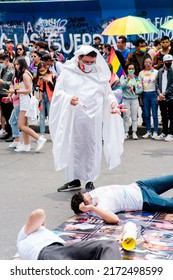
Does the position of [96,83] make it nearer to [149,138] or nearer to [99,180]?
[99,180]

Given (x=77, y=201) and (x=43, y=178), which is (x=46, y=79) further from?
(x=77, y=201)

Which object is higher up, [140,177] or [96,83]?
[96,83]

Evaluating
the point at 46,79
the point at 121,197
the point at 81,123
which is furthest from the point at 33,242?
the point at 46,79

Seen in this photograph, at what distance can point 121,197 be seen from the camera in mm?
6566

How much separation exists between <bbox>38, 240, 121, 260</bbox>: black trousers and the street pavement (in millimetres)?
1069

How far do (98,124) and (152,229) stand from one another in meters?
2.08

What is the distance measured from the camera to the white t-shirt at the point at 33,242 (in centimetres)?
469

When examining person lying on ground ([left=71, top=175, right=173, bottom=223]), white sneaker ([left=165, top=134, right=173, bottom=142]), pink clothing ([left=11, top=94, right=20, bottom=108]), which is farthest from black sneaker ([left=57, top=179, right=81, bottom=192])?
white sneaker ([left=165, top=134, right=173, bottom=142])

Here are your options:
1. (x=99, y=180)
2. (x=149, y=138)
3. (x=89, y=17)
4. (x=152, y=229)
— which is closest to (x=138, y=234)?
(x=152, y=229)

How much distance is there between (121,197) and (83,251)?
6.44ft

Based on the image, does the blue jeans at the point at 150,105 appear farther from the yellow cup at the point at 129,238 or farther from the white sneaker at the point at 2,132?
the yellow cup at the point at 129,238

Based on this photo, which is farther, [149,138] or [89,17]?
[89,17]

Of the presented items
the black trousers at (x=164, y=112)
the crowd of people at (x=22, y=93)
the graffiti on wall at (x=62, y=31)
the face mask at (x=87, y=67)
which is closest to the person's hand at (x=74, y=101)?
the face mask at (x=87, y=67)
